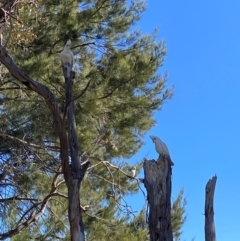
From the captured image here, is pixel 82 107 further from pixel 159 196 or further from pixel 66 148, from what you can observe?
pixel 159 196

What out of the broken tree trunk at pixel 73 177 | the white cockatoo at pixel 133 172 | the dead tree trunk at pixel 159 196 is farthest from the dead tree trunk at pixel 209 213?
the white cockatoo at pixel 133 172

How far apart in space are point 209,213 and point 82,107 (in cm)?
320

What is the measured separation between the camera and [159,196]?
11.7 feet

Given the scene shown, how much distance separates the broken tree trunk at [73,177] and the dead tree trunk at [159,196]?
2.64ft

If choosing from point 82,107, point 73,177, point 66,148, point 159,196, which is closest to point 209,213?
point 159,196

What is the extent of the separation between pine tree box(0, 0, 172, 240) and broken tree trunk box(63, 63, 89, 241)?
166cm

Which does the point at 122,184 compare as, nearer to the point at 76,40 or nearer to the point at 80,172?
the point at 76,40

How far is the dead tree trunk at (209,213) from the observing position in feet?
12.1

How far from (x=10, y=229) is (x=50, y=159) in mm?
968

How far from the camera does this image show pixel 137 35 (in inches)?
297

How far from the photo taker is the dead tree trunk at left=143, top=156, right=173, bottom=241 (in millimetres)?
3482

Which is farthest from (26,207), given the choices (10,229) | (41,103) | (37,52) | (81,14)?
(81,14)

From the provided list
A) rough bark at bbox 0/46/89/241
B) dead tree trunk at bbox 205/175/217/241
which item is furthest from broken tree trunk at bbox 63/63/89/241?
dead tree trunk at bbox 205/175/217/241

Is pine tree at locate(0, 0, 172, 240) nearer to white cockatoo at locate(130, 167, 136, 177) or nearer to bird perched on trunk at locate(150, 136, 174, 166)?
white cockatoo at locate(130, 167, 136, 177)
